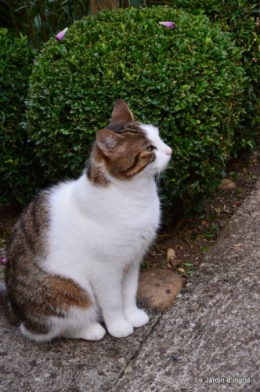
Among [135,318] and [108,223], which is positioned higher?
[108,223]

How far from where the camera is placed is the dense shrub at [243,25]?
171 inches

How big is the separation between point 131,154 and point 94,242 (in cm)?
47

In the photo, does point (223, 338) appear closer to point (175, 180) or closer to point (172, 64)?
point (175, 180)

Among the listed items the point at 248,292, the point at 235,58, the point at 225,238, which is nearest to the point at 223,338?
the point at 248,292

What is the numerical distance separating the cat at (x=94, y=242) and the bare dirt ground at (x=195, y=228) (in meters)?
0.59

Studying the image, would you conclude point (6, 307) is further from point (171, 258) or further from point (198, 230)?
point (198, 230)

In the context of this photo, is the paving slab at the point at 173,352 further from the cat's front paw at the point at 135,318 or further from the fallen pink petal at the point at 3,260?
the fallen pink petal at the point at 3,260

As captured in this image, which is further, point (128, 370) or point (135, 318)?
point (135, 318)

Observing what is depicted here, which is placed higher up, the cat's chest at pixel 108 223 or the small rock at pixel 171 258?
the cat's chest at pixel 108 223

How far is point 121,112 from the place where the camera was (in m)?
3.13

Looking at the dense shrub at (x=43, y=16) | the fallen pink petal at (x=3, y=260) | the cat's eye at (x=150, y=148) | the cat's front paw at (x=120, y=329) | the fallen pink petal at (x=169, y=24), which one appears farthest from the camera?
the dense shrub at (x=43, y=16)

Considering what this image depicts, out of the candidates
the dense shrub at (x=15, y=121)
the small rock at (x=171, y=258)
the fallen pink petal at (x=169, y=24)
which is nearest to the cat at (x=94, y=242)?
the small rock at (x=171, y=258)

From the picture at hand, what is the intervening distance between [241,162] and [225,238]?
100cm

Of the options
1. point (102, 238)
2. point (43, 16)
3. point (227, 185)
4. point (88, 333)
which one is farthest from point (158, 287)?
point (43, 16)
